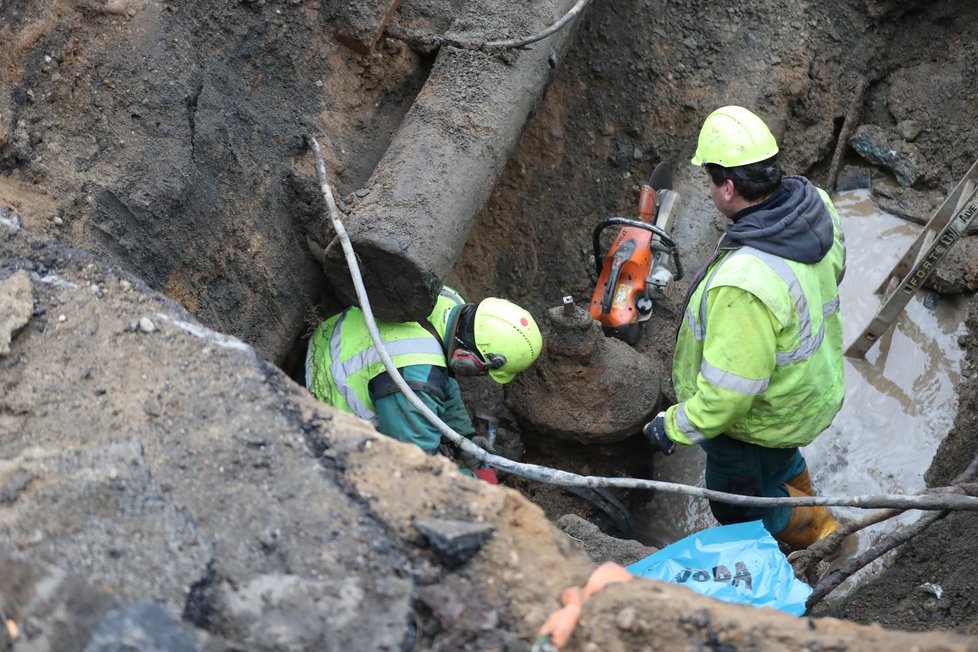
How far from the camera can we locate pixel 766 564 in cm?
348

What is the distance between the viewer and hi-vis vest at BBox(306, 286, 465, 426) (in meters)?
3.69

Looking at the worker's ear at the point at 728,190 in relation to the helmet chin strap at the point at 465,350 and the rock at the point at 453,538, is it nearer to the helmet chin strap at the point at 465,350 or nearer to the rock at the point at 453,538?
the helmet chin strap at the point at 465,350

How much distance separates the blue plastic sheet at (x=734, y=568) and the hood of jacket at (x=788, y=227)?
3.59 feet

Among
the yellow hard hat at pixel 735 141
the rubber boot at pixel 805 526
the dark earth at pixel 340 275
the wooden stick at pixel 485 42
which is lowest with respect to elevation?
the rubber boot at pixel 805 526

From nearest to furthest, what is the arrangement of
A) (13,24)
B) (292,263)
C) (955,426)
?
(13,24) < (292,263) < (955,426)

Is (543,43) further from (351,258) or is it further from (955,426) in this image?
(955,426)

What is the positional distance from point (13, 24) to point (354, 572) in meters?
2.62

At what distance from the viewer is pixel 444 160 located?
4027 mm

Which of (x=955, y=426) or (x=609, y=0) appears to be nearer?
Result: (x=955, y=426)

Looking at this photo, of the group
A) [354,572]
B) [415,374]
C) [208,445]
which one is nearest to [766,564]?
[415,374]

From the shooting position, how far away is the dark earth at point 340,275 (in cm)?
Result: 206

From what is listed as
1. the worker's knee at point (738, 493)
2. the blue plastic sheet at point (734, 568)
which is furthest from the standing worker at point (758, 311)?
the blue plastic sheet at point (734, 568)

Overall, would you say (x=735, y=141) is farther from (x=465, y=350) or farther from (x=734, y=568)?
(x=734, y=568)

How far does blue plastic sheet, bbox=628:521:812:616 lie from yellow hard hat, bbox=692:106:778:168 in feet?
4.68
